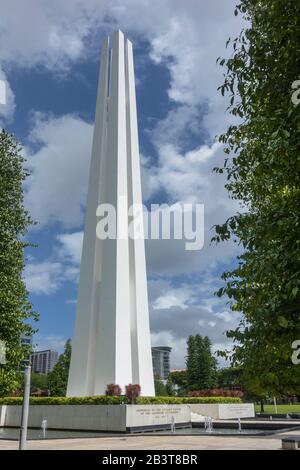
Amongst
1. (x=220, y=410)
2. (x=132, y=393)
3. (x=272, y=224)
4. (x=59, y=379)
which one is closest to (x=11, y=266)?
(x=272, y=224)

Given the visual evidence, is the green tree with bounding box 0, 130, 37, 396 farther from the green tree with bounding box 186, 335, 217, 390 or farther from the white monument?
the green tree with bounding box 186, 335, 217, 390

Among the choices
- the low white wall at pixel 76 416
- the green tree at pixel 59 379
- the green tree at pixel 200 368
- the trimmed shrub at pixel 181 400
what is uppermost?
the green tree at pixel 200 368

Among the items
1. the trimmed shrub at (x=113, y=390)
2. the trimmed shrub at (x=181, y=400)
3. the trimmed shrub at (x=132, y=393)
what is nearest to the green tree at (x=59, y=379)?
the trimmed shrub at (x=181, y=400)

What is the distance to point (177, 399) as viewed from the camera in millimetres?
27469

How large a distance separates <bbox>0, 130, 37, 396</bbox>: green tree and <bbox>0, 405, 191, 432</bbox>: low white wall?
428 inches

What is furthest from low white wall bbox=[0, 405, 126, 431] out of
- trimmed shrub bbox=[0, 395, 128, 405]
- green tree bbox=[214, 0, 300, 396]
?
green tree bbox=[214, 0, 300, 396]

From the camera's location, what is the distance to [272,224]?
559cm

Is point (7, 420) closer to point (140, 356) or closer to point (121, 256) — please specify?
point (140, 356)

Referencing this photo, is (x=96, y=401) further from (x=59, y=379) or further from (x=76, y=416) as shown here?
(x=59, y=379)

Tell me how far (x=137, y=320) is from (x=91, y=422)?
27.6 feet

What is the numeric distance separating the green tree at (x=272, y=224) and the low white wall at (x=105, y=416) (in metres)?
17.6

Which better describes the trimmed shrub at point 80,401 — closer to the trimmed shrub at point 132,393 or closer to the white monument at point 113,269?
the trimmed shrub at point 132,393

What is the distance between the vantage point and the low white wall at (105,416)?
74.0 feet
